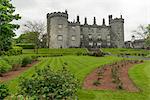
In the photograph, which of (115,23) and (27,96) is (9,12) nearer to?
(27,96)

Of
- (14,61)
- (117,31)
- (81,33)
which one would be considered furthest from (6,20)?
(117,31)

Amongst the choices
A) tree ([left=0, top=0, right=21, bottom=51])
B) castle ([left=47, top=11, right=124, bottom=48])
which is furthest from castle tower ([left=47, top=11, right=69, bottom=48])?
tree ([left=0, top=0, right=21, bottom=51])

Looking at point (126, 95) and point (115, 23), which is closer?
point (126, 95)

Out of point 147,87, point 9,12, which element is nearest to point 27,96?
point 147,87

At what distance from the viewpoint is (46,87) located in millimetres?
12203

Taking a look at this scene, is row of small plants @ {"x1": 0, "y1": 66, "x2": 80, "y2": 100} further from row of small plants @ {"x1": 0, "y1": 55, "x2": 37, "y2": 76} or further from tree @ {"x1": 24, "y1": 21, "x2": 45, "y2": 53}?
tree @ {"x1": 24, "y1": 21, "x2": 45, "y2": 53}

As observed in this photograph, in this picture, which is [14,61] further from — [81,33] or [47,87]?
[81,33]

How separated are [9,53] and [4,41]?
9139mm

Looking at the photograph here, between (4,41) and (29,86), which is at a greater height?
Answer: (4,41)

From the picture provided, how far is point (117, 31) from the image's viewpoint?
10012cm

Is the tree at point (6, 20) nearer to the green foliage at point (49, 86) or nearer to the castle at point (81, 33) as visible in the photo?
the green foliage at point (49, 86)

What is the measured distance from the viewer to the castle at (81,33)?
90.4m

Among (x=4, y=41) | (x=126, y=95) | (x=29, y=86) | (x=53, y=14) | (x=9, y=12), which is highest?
(x=53, y=14)

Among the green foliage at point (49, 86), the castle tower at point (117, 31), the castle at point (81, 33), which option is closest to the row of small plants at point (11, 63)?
the green foliage at point (49, 86)
